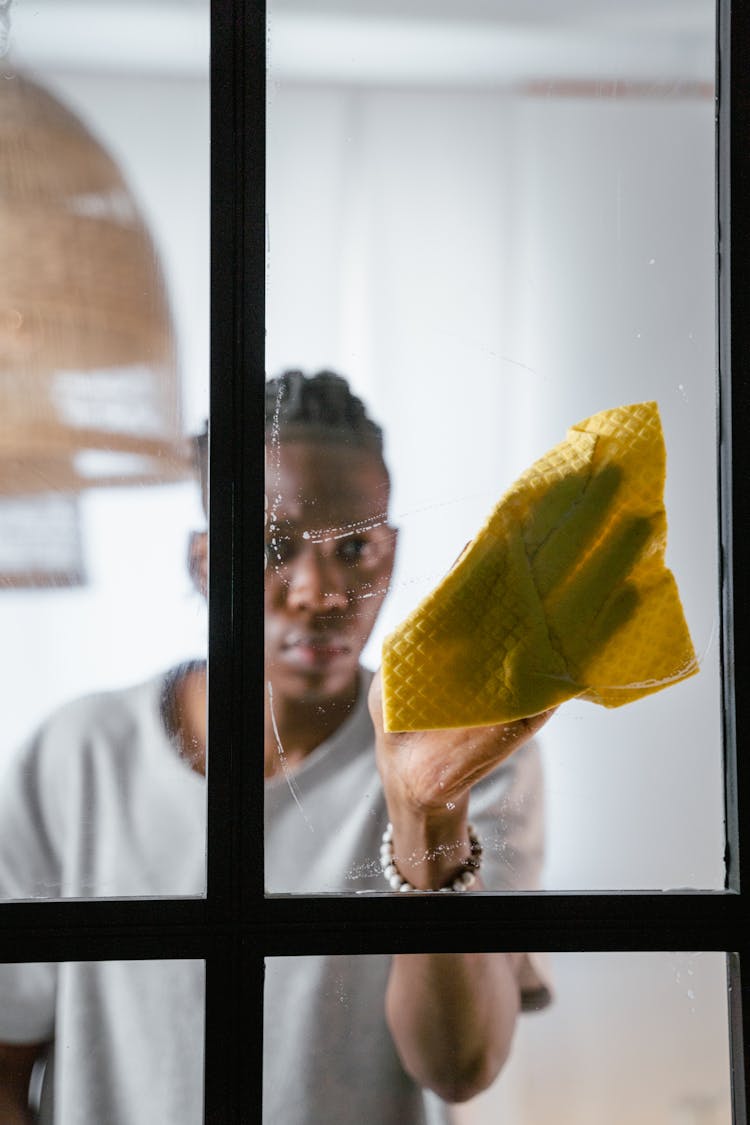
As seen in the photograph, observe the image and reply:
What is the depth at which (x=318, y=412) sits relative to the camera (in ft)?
2.94

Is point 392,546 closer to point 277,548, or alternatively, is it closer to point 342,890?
point 277,548

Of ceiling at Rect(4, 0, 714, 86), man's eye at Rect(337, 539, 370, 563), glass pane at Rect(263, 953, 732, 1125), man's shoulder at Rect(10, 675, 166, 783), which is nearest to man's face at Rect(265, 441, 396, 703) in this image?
man's eye at Rect(337, 539, 370, 563)

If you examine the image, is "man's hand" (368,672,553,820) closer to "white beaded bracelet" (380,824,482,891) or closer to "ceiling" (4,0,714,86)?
"white beaded bracelet" (380,824,482,891)

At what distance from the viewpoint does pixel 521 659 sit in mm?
856

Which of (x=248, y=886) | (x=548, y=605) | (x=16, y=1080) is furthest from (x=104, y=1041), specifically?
(x=548, y=605)

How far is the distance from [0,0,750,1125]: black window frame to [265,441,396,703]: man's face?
0.06 feet

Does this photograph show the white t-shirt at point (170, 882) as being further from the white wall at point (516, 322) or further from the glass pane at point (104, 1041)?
the white wall at point (516, 322)

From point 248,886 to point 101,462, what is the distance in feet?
1.28

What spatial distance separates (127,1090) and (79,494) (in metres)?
0.52

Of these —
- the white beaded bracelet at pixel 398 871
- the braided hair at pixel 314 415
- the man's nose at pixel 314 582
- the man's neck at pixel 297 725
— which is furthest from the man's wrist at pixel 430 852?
the braided hair at pixel 314 415

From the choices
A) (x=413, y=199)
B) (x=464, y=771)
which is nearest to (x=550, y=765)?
(x=464, y=771)

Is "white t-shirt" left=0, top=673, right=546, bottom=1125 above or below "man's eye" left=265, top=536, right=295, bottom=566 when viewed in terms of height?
below

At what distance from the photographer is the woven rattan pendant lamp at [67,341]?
2.92 ft

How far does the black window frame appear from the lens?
0.87 meters
